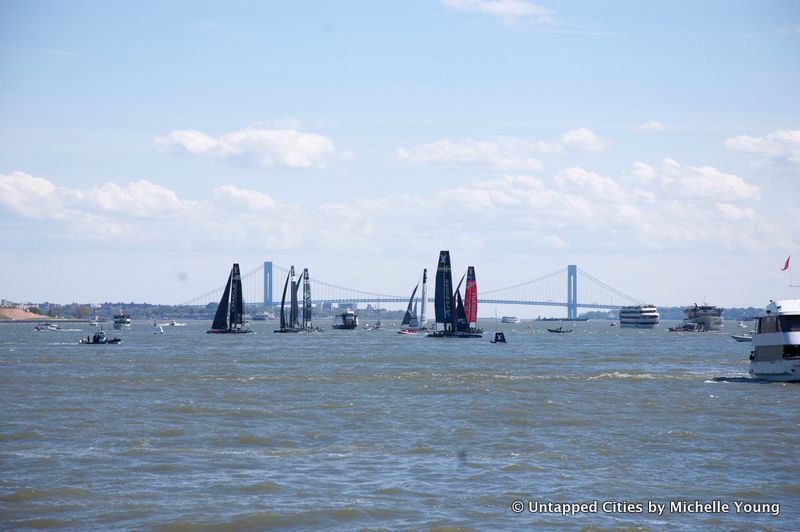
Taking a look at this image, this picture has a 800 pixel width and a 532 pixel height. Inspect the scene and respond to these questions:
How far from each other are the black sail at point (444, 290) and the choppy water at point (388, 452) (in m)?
70.6

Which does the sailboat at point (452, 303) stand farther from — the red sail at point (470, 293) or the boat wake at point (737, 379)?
the boat wake at point (737, 379)

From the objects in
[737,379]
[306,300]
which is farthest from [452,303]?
[737,379]

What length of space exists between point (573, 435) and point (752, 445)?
19.3 feet

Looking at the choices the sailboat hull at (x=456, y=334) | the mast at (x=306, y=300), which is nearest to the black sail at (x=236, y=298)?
the mast at (x=306, y=300)

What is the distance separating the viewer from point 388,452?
30609mm

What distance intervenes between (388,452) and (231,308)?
12955cm

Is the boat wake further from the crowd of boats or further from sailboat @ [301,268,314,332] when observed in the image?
sailboat @ [301,268,314,332]

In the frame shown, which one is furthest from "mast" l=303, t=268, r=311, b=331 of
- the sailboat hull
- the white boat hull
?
the white boat hull

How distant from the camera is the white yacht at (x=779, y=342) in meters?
51.4

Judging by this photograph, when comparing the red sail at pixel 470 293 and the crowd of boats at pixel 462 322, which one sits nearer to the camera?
the crowd of boats at pixel 462 322

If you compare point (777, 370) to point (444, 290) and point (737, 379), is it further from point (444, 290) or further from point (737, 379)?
point (444, 290)

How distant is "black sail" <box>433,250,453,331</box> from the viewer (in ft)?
429

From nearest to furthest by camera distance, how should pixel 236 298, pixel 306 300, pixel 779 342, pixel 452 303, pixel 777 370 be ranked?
pixel 779 342, pixel 777 370, pixel 452 303, pixel 236 298, pixel 306 300

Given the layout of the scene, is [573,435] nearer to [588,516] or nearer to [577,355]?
[588,516]
